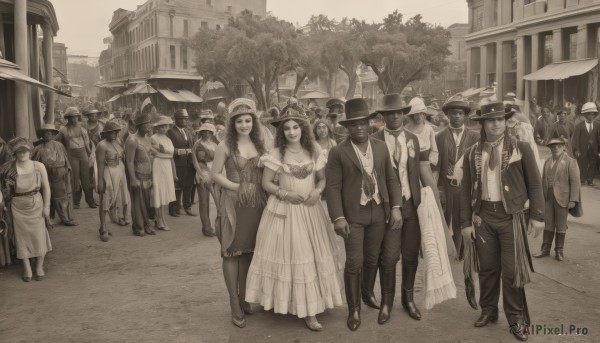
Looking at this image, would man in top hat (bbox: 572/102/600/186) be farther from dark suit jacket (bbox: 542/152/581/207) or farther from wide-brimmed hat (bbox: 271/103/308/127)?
wide-brimmed hat (bbox: 271/103/308/127)

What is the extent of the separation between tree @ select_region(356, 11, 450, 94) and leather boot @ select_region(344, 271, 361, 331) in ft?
108

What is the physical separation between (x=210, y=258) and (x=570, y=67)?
25.7 metres

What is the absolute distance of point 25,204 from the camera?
23.1 feet

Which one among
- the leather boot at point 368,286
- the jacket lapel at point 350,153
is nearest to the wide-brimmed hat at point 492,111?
the jacket lapel at point 350,153

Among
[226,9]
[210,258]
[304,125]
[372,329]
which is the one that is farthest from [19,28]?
[226,9]

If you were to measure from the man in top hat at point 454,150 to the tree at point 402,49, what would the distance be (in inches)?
1203

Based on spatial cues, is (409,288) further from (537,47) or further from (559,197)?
(537,47)

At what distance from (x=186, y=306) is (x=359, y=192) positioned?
2.15 m

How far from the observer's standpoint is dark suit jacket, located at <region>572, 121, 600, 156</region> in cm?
1346

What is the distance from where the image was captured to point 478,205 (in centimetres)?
495

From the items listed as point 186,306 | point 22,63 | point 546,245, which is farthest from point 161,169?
point 546,245

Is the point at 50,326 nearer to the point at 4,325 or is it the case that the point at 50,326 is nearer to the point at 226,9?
the point at 4,325

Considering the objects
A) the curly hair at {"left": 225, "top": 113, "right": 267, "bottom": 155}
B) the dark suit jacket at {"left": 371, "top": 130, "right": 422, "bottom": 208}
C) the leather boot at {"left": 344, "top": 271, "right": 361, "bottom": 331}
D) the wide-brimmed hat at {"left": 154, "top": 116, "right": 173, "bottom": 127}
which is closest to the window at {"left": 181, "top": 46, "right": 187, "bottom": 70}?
the wide-brimmed hat at {"left": 154, "top": 116, "right": 173, "bottom": 127}

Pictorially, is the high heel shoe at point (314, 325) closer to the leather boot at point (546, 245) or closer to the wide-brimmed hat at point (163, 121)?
the leather boot at point (546, 245)
